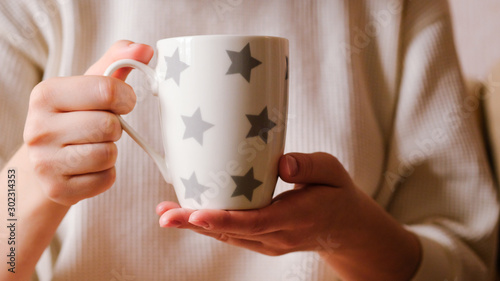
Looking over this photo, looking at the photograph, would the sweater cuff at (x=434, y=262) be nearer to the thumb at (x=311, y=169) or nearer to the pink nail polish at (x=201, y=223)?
the thumb at (x=311, y=169)

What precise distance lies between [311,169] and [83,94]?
0.95 feet

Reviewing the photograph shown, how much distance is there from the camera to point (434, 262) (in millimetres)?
841

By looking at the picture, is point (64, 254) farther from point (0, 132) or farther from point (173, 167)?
point (173, 167)

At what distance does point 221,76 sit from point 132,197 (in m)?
0.44

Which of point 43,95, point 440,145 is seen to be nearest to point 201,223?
point 43,95

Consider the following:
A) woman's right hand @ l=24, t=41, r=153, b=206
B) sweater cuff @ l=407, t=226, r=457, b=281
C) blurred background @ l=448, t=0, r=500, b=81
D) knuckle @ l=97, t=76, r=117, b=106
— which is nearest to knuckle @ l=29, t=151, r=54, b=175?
woman's right hand @ l=24, t=41, r=153, b=206

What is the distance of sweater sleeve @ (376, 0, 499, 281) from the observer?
0.93 meters

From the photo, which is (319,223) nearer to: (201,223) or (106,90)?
(201,223)

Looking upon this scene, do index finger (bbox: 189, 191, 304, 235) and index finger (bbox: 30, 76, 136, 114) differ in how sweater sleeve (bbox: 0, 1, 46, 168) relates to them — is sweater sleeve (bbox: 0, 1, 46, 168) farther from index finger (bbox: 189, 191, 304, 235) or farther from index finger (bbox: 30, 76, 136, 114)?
index finger (bbox: 189, 191, 304, 235)

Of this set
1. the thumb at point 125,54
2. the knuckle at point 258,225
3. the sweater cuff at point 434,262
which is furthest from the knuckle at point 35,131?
the sweater cuff at point 434,262

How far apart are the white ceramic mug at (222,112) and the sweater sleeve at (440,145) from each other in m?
0.48

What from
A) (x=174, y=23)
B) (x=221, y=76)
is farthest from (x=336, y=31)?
(x=221, y=76)

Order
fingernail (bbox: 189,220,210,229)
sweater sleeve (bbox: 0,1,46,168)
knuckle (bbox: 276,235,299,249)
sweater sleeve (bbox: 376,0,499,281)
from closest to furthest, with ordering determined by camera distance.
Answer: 1. fingernail (bbox: 189,220,210,229)
2. knuckle (bbox: 276,235,299,249)
3. sweater sleeve (bbox: 0,1,46,168)
4. sweater sleeve (bbox: 376,0,499,281)

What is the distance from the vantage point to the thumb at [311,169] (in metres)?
0.57
